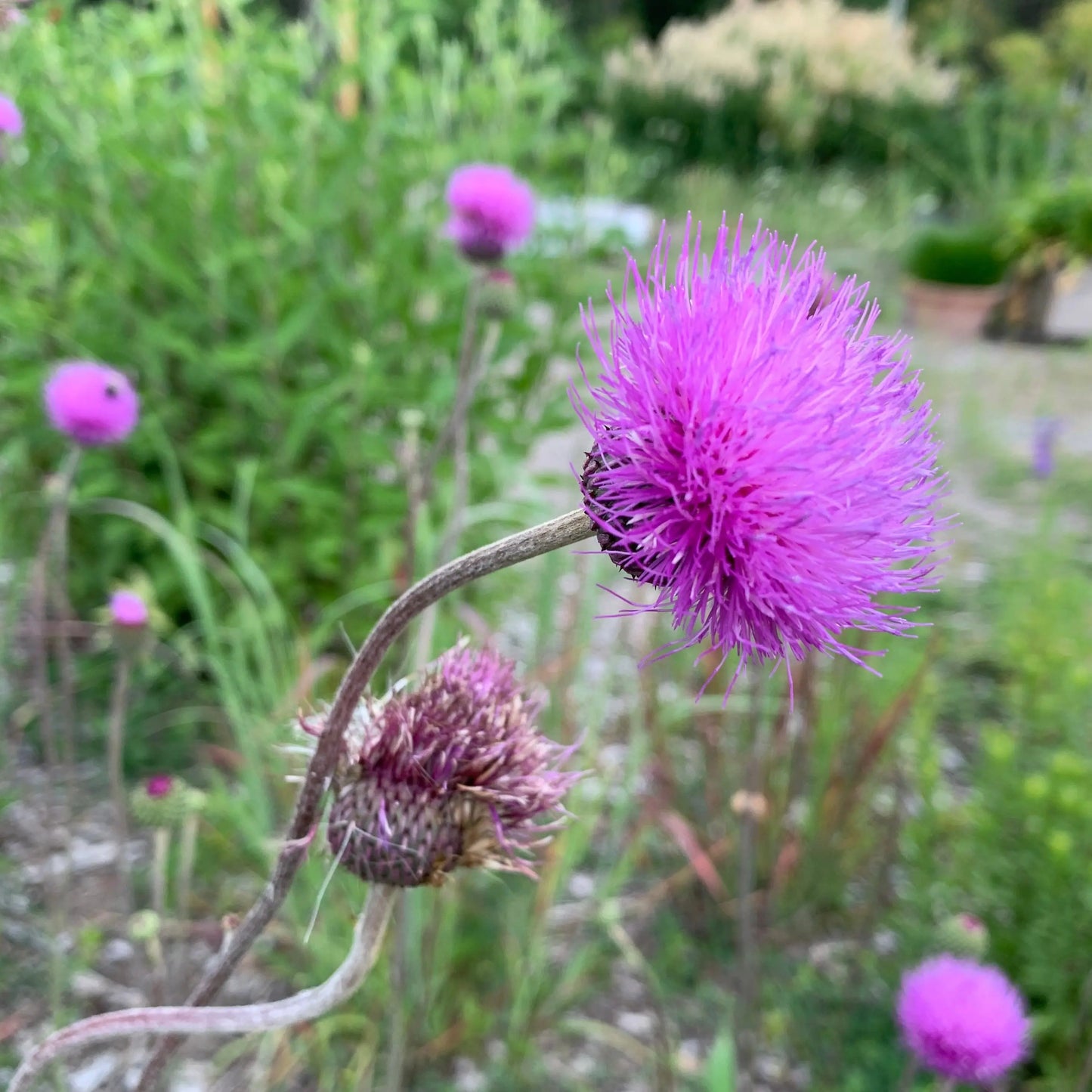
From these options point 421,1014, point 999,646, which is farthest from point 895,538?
point 999,646

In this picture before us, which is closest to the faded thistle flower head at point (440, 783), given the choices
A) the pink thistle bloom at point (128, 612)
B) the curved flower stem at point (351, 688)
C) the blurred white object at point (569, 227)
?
the curved flower stem at point (351, 688)

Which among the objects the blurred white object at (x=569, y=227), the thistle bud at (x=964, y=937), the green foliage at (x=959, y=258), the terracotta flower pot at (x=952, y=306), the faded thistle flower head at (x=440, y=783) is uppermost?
the green foliage at (x=959, y=258)

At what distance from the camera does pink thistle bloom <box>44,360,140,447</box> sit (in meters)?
1.86

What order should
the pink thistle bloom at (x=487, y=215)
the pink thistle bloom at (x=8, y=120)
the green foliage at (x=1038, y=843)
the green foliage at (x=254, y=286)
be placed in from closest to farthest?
the pink thistle bloom at (x=8, y=120) → the green foliage at (x=1038, y=843) → the pink thistle bloom at (x=487, y=215) → the green foliage at (x=254, y=286)

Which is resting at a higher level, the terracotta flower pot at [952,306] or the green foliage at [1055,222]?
the green foliage at [1055,222]

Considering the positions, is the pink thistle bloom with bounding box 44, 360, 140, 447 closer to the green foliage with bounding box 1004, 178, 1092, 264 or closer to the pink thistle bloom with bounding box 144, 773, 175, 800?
the pink thistle bloom with bounding box 144, 773, 175, 800

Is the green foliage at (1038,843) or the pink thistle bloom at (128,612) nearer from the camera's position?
the pink thistle bloom at (128,612)

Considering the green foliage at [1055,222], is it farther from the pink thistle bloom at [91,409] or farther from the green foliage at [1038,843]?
the pink thistle bloom at [91,409]

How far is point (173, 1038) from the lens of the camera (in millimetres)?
982

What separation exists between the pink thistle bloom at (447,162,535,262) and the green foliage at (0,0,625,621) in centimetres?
36

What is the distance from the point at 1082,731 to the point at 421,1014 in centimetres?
176

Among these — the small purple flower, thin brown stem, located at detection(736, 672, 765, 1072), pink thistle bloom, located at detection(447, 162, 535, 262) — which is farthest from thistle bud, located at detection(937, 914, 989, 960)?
the small purple flower

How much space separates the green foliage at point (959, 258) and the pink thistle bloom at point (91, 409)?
10.1 meters

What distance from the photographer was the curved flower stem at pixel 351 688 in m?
0.72
